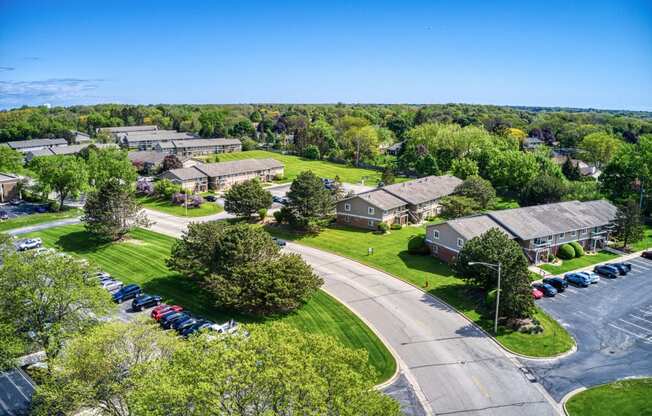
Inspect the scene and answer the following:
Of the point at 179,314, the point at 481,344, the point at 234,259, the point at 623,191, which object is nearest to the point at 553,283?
the point at 481,344

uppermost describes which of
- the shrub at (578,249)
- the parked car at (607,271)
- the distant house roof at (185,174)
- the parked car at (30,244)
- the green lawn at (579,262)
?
the distant house roof at (185,174)

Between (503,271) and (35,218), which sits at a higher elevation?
(503,271)

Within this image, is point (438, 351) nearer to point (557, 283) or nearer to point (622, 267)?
point (557, 283)

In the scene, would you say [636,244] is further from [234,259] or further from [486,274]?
[234,259]

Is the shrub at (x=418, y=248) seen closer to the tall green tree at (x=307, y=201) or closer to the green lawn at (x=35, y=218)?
the tall green tree at (x=307, y=201)

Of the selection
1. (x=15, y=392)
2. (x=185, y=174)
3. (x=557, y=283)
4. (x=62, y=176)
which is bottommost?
(x=15, y=392)

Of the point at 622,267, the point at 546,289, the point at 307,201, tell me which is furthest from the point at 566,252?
the point at 307,201

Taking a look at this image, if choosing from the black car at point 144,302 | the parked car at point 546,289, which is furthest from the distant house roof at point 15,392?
the parked car at point 546,289

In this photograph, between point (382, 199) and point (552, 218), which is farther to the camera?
point (382, 199)
